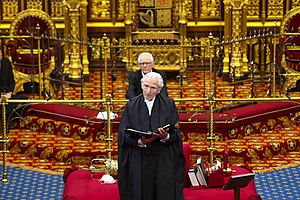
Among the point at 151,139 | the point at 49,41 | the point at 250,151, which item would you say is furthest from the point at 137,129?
the point at 49,41

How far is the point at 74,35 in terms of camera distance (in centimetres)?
1708

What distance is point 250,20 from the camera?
17.8m

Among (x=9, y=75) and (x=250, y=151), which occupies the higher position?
(x=9, y=75)

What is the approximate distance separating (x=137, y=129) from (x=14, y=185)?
310 cm

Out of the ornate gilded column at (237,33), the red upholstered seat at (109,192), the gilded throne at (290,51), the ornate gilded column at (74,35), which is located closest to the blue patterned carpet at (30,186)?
the red upholstered seat at (109,192)

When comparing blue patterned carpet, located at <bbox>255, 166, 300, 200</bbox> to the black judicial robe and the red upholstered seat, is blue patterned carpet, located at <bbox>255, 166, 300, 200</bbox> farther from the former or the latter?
the black judicial robe

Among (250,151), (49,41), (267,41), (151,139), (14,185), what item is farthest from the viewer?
(267,41)

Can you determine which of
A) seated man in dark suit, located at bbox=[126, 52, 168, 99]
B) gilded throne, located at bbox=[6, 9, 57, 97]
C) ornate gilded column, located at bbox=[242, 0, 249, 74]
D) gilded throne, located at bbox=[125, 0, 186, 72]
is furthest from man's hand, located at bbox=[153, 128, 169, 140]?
ornate gilded column, located at bbox=[242, 0, 249, 74]

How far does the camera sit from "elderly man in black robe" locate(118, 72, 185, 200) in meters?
9.72

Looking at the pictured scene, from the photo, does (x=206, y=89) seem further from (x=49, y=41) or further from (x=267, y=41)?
(x=49, y=41)

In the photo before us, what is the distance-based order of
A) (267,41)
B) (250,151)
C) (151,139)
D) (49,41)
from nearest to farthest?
(151,139) < (250,151) < (49,41) < (267,41)

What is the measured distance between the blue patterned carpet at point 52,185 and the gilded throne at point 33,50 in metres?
2.87

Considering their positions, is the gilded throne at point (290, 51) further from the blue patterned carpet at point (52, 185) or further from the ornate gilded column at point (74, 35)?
the ornate gilded column at point (74, 35)

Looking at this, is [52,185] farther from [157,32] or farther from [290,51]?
[157,32]
